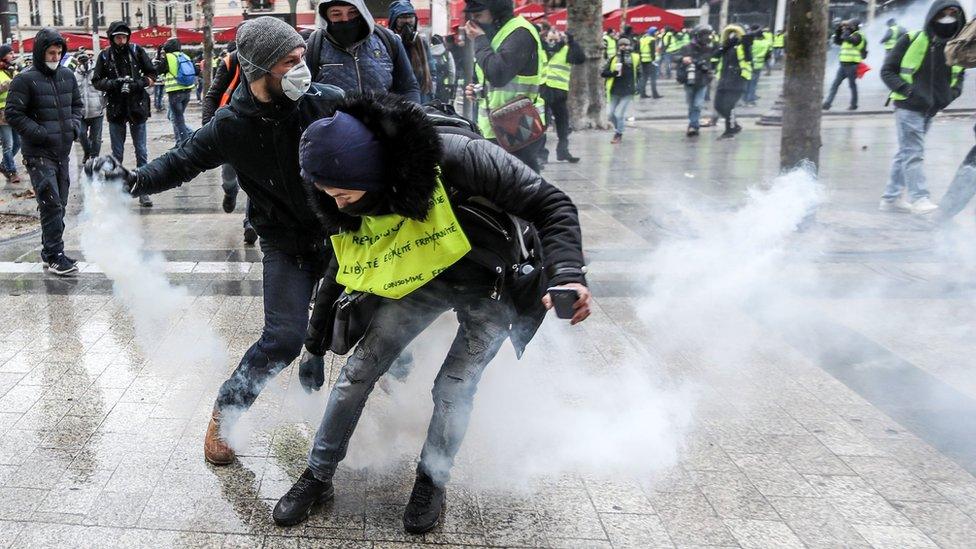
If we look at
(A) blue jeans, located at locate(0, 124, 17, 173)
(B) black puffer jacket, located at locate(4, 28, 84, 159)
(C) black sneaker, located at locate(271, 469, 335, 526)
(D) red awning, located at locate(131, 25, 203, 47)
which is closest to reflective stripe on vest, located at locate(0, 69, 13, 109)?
(A) blue jeans, located at locate(0, 124, 17, 173)

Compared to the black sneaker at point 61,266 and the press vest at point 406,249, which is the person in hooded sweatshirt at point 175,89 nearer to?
the black sneaker at point 61,266

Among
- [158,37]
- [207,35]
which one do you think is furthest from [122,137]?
[158,37]

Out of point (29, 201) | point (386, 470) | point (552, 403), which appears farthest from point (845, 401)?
point (29, 201)

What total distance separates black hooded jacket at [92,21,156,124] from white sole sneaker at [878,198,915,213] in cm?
695

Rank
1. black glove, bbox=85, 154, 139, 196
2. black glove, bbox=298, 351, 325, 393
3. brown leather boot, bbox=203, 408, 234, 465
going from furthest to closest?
black glove, bbox=298, 351, 325, 393, brown leather boot, bbox=203, 408, 234, 465, black glove, bbox=85, 154, 139, 196

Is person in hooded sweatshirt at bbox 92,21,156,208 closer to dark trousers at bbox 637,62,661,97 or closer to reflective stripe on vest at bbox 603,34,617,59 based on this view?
reflective stripe on vest at bbox 603,34,617,59

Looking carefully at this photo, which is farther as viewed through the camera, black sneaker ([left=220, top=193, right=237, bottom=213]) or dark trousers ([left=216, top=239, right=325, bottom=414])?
black sneaker ([left=220, top=193, right=237, bottom=213])

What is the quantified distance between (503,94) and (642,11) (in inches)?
839

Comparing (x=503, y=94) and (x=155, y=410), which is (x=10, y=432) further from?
(x=503, y=94)

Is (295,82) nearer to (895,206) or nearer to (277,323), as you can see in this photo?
(277,323)

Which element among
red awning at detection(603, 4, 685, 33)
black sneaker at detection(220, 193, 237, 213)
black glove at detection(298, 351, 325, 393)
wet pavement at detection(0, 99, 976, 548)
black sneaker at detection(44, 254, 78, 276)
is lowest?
wet pavement at detection(0, 99, 976, 548)

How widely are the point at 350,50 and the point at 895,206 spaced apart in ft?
18.2

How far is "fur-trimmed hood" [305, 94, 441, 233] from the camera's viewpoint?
2.36 meters

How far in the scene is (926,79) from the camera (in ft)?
23.7
